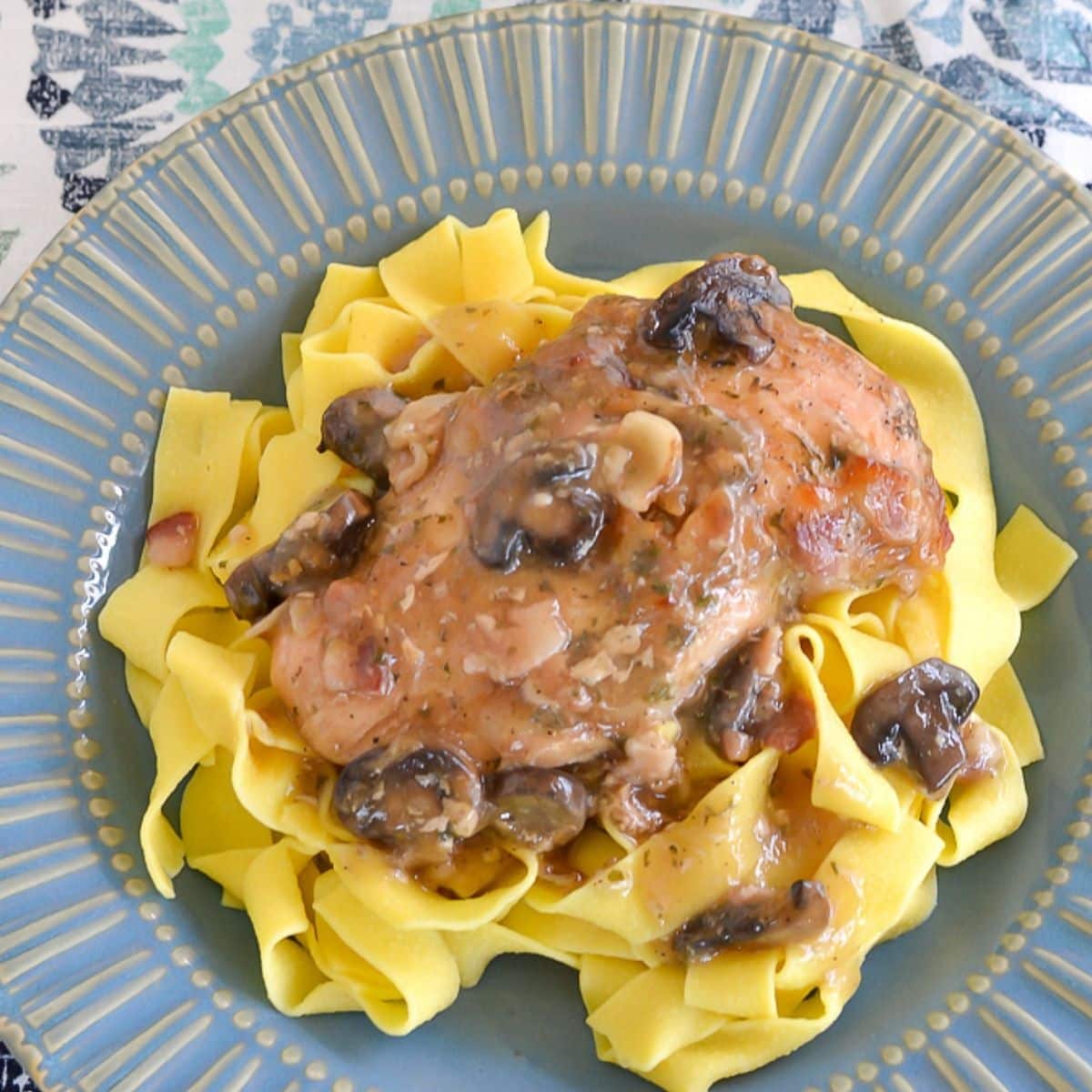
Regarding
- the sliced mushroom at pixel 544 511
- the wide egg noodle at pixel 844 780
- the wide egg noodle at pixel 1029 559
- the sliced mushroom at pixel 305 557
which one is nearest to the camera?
the sliced mushroom at pixel 544 511

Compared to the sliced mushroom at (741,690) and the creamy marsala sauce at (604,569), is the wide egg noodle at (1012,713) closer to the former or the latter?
the creamy marsala sauce at (604,569)

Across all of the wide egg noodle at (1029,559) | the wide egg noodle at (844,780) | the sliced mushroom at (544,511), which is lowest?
the wide egg noodle at (844,780)

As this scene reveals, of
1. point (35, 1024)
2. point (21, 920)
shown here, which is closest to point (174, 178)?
point (21, 920)

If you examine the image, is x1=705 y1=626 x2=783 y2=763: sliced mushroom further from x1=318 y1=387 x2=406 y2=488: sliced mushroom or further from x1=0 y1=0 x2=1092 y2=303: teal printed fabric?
x1=0 y1=0 x2=1092 y2=303: teal printed fabric

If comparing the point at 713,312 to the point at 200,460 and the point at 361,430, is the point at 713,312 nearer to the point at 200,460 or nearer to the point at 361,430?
the point at 361,430

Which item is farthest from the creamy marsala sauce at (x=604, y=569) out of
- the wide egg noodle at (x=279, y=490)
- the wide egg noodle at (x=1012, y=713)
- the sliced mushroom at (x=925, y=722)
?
the wide egg noodle at (x=1012, y=713)

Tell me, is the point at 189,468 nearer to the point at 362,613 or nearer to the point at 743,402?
the point at 362,613
